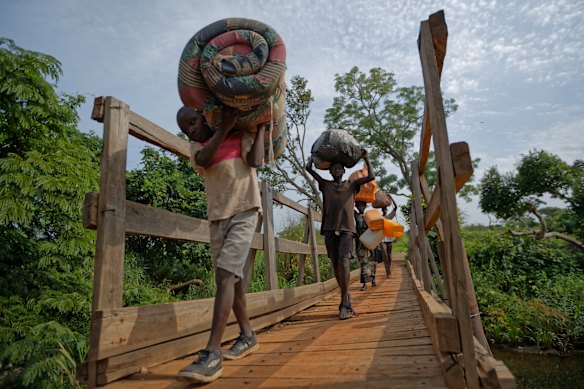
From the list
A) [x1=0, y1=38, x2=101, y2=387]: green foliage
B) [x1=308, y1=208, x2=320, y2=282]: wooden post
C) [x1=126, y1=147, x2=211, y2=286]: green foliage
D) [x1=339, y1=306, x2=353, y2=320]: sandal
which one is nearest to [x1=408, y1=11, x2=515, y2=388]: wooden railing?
[x1=339, y1=306, x2=353, y2=320]: sandal

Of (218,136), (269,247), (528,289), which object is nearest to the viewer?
(218,136)

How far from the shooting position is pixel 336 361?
2.00m

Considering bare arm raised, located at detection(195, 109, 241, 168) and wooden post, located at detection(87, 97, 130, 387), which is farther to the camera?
bare arm raised, located at detection(195, 109, 241, 168)

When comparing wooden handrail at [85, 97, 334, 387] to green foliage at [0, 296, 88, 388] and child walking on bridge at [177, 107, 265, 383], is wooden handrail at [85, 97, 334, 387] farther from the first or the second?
green foliage at [0, 296, 88, 388]

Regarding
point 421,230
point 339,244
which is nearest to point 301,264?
point 339,244

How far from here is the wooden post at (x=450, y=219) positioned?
4.80 feet

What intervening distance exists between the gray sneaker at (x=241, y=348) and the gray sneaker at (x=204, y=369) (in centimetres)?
32

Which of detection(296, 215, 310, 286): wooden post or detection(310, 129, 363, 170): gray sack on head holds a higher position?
detection(310, 129, 363, 170): gray sack on head

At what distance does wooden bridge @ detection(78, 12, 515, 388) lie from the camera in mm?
1551

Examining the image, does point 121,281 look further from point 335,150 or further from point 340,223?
point 335,150

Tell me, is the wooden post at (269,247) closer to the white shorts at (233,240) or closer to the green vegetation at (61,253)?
the white shorts at (233,240)

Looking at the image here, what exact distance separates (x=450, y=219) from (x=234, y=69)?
1.33 meters

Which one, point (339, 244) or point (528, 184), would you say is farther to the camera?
point (528, 184)

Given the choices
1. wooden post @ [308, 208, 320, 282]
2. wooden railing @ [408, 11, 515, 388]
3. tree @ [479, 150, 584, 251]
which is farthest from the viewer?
tree @ [479, 150, 584, 251]
